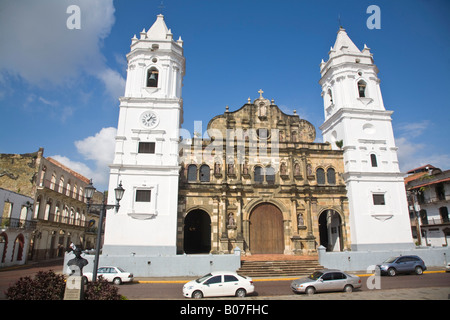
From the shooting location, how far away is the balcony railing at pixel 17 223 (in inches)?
1005

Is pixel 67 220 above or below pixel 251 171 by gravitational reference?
below

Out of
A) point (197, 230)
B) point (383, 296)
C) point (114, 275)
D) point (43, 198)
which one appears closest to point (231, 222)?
point (197, 230)

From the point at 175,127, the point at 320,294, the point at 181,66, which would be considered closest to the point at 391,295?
the point at 320,294

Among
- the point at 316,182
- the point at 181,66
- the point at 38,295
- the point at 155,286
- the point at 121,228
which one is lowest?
the point at 155,286

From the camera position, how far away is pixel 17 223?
27.3 metres

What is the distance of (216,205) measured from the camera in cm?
2605

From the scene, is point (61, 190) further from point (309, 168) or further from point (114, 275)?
point (309, 168)

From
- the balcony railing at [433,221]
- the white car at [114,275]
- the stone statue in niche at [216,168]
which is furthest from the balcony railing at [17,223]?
the balcony railing at [433,221]

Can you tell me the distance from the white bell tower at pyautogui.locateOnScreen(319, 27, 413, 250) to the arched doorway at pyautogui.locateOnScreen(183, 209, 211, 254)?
13.9 meters

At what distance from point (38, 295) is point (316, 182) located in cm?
2367

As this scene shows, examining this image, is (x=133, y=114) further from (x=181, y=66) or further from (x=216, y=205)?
(x=216, y=205)

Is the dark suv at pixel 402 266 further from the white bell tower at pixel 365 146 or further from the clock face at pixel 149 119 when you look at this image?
the clock face at pixel 149 119

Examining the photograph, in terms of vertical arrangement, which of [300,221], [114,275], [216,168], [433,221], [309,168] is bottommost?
[114,275]

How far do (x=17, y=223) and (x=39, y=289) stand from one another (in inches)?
895
